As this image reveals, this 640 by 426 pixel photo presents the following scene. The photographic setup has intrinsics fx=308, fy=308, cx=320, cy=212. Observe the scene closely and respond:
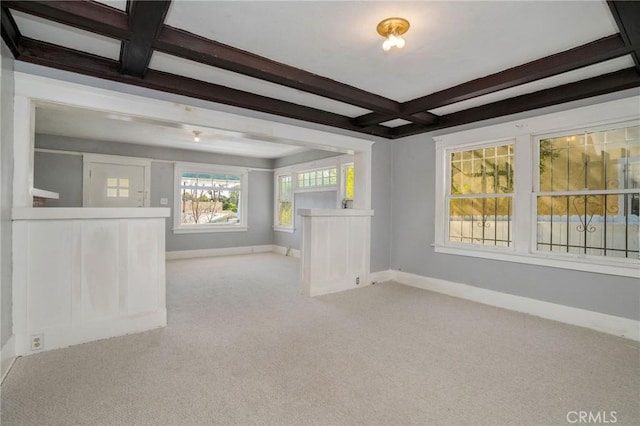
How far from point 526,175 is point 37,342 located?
4.86 m

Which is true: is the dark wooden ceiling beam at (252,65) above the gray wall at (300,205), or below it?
above

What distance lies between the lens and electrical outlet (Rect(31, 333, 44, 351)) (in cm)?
237

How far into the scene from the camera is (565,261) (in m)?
3.17

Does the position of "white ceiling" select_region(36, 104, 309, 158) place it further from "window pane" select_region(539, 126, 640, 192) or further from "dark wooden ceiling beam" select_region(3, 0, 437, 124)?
"window pane" select_region(539, 126, 640, 192)

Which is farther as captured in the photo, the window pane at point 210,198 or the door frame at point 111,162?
the window pane at point 210,198

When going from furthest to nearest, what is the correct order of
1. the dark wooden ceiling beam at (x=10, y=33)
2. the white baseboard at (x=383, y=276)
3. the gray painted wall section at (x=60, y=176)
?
the gray painted wall section at (x=60, y=176) < the white baseboard at (x=383, y=276) < the dark wooden ceiling beam at (x=10, y=33)

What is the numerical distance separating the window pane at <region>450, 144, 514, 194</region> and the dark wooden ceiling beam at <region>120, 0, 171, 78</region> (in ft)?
12.1

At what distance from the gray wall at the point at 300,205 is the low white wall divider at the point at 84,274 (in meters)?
3.69

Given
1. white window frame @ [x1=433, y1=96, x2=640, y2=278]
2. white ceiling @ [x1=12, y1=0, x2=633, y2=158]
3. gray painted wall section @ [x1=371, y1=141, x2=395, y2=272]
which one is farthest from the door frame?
white window frame @ [x1=433, y1=96, x2=640, y2=278]

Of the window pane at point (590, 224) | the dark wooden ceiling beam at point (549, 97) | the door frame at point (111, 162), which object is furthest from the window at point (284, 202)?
the window pane at point (590, 224)

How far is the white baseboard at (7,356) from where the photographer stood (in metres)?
2.03

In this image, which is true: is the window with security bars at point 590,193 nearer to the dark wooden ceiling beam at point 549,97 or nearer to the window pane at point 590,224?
the window pane at point 590,224

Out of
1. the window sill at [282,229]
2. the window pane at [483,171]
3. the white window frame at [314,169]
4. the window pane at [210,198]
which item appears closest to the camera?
the window pane at [483,171]

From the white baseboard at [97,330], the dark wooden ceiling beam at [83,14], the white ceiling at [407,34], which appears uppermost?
the white ceiling at [407,34]
